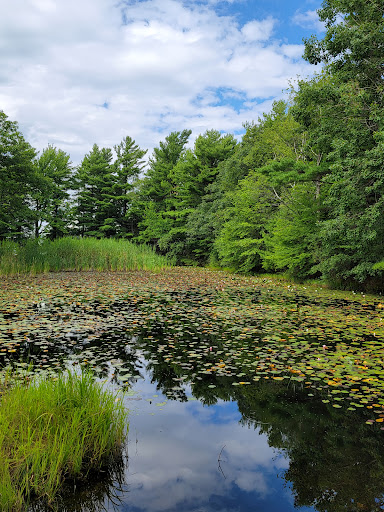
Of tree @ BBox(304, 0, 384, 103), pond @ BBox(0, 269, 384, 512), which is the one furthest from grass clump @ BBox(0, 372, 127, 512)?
tree @ BBox(304, 0, 384, 103)

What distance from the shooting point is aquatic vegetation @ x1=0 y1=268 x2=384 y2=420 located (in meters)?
4.25

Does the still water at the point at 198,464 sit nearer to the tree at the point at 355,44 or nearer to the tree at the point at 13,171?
the tree at the point at 355,44

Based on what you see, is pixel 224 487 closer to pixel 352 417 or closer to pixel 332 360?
pixel 352 417

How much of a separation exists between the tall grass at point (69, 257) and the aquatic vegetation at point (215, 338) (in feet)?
17.3

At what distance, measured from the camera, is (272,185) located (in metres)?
15.9

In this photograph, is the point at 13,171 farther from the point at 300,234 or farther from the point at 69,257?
the point at 300,234

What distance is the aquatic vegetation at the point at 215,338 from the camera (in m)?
4.25

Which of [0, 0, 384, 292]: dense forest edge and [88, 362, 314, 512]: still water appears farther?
[0, 0, 384, 292]: dense forest edge

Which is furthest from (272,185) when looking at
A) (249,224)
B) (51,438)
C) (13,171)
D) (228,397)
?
→ (51,438)

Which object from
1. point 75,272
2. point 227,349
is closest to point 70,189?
point 75,272

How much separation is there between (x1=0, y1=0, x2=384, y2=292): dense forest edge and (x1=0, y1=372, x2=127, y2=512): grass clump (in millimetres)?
9083

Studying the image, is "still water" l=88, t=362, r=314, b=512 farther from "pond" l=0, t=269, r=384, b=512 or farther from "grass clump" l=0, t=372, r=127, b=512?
"grass clump" l=0, t=372, r=127, b=512

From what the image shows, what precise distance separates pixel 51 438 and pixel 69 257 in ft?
51.6

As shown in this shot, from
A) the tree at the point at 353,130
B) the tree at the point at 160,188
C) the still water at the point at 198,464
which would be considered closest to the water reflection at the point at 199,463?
the still water at the point at 198,464
